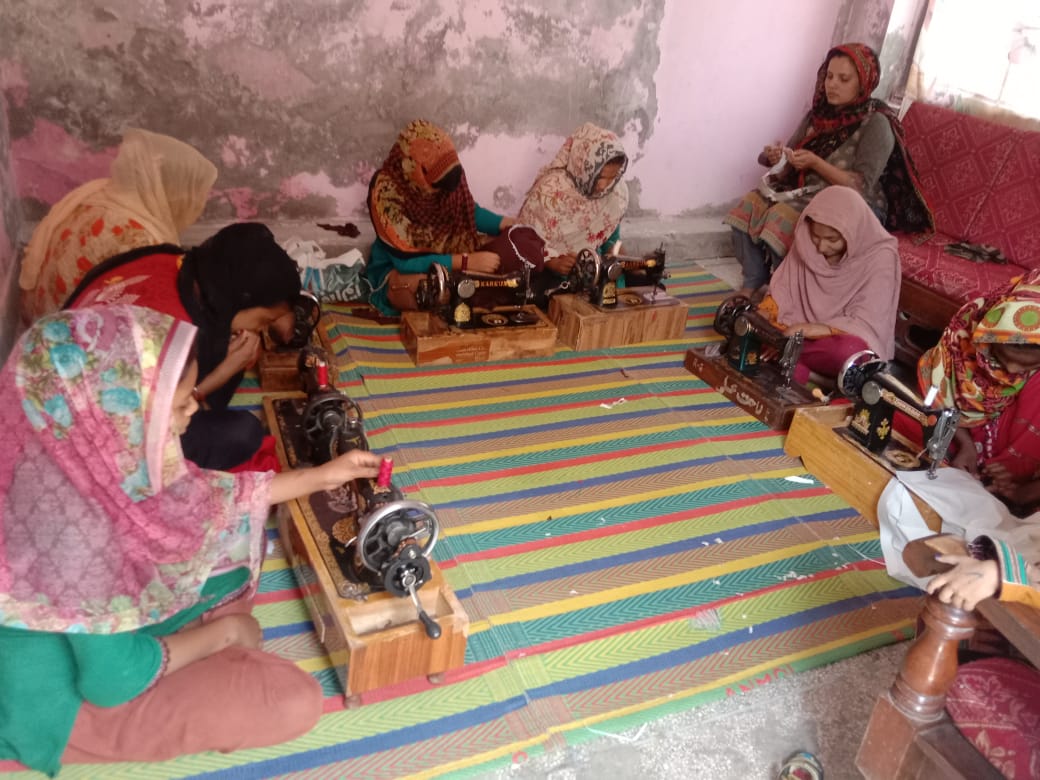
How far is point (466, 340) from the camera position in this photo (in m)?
3.85

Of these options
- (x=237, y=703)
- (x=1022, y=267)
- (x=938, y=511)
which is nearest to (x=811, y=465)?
(x=938, y=511)

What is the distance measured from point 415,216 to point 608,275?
1028 millimetres

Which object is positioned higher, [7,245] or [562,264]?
[7,245]

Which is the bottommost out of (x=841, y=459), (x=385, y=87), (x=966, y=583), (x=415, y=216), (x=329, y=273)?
(x=841, y=459)

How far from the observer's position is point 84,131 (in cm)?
398

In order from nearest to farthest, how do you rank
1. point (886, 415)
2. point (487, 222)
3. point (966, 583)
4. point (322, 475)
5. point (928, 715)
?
point (966, 583) → point (928, 715) → point (322, 475) → point (886, 415) → point (487, 222)

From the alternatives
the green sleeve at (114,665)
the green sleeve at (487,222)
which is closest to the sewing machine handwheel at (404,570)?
the green sleeve at (114,665)

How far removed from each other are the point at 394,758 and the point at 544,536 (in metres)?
0.99

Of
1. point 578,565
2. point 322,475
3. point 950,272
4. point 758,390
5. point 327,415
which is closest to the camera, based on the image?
point 322,475

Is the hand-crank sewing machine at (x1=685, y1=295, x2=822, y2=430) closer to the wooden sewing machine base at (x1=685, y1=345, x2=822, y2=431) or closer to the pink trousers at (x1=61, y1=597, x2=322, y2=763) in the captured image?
the wooden sewing machine base at (x1=685, y1=345, x2=822, y2=431)

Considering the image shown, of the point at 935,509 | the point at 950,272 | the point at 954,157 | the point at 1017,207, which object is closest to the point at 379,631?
the point at 935,509

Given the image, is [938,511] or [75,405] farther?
[938,511]

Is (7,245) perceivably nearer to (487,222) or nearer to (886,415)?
(487,222)

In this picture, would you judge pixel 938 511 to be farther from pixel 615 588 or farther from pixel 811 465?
pixel 615 588
